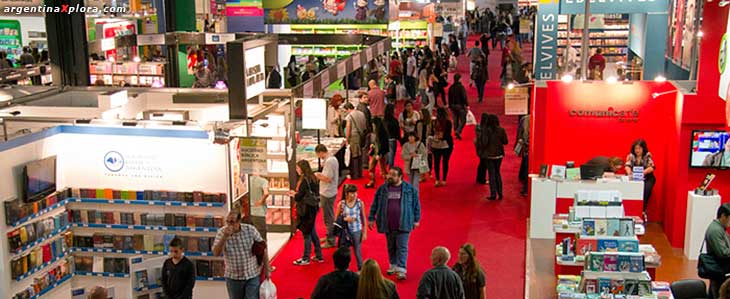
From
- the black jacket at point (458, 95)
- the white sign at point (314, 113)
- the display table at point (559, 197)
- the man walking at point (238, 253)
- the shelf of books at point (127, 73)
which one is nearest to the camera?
the man walking at point (238, 253)

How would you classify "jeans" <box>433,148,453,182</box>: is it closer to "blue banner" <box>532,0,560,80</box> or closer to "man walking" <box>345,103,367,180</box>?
"man walking" <box>345,103,367,180</box>

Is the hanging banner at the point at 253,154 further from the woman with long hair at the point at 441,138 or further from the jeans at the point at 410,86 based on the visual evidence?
the jeans at the point at 410,86

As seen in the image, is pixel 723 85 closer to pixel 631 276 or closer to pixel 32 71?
pixel 631 276

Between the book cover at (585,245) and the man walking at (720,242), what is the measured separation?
1.00m

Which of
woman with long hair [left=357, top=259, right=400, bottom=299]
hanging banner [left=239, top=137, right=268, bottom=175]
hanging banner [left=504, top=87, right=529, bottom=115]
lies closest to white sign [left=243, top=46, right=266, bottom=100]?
hanging banner [left=239, top=137, right=268, bottom=175]

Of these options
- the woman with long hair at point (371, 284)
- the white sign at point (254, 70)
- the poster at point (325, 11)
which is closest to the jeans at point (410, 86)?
the poster at point (325, 11)

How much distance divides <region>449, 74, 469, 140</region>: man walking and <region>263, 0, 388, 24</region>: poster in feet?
23.4

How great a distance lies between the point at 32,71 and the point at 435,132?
34.7 ft

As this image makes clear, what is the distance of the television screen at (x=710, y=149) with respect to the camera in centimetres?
973

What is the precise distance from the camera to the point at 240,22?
24516mm

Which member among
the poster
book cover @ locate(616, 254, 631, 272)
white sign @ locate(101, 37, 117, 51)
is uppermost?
A: the poster

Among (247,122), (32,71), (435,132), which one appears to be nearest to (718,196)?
(435,132)

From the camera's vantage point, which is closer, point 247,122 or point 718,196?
point 247,122

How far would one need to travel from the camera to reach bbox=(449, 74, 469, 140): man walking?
54.6 feet
